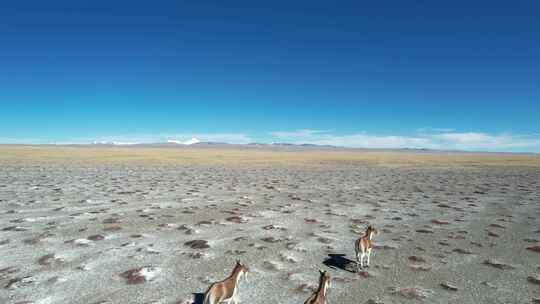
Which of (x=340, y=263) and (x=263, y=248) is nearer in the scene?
(x=340, y=263)

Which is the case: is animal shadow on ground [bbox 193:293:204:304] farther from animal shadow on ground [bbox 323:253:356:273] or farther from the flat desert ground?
animal shadow on ground [bbox 323:253:356:273]

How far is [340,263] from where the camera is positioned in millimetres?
11836

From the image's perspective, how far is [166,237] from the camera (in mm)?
14820

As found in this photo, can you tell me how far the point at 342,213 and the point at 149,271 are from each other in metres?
13.1

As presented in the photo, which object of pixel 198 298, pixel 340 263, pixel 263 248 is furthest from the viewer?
pixel 263 248

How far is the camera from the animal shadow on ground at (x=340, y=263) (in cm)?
1130

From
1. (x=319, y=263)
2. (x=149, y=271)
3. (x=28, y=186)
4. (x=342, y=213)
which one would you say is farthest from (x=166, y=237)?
(x=28, y=186)

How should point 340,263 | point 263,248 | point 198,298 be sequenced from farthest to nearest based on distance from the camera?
1. point 263,248
2. point 340,263
3. point 198,298

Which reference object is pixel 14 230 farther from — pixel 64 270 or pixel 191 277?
pixel 191 277

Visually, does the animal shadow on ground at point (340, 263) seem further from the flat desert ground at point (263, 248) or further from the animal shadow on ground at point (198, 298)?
the animal shadow on ground at point (198, 298)

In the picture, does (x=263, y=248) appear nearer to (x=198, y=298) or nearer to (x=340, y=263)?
(x=340, y=263)

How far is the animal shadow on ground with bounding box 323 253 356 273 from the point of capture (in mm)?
11305

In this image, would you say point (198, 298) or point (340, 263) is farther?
point (340, 263)

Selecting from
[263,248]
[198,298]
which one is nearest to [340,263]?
[263,248]
